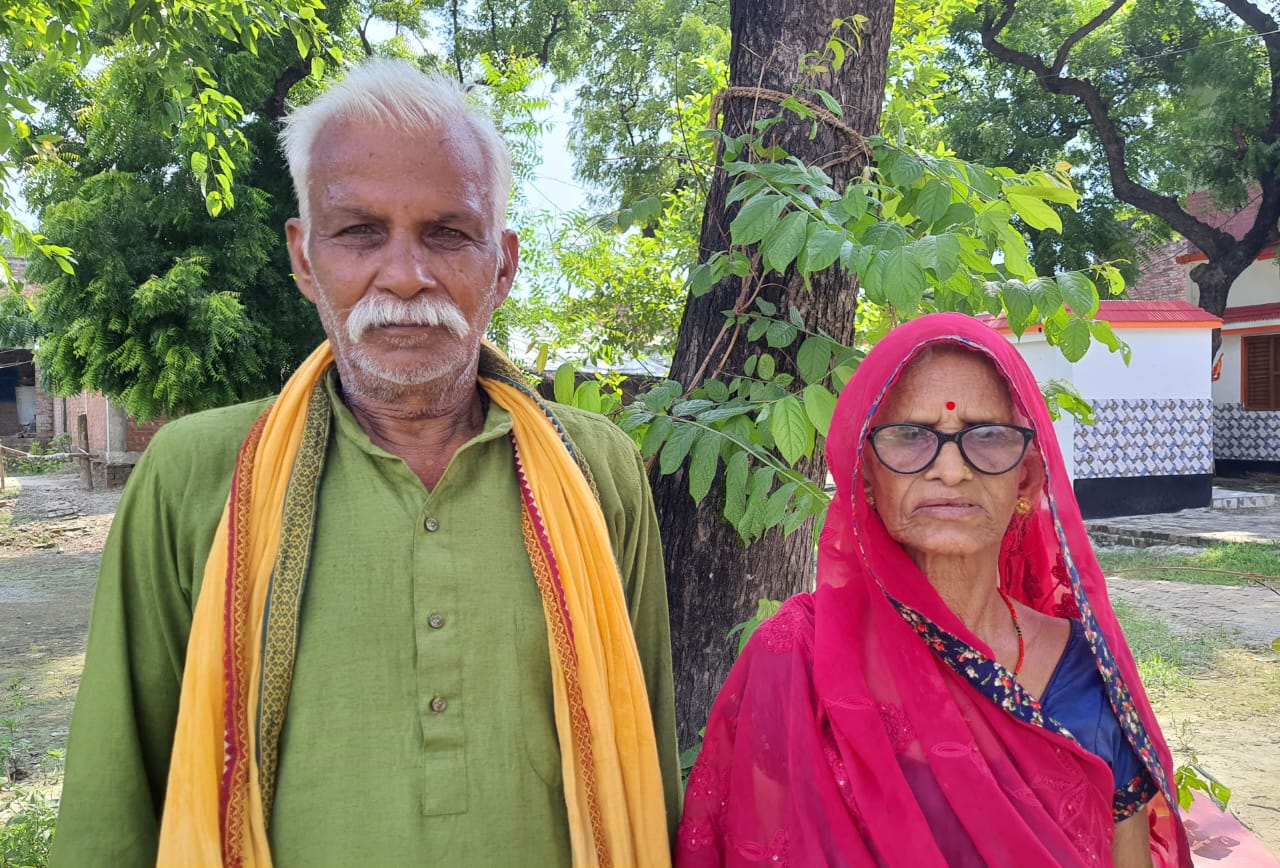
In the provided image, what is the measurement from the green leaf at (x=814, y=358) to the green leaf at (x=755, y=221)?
1.33ft

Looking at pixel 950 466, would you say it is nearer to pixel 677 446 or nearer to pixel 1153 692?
pixel 677 446

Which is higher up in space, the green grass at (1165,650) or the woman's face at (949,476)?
Result: the woman's face at (949,476)

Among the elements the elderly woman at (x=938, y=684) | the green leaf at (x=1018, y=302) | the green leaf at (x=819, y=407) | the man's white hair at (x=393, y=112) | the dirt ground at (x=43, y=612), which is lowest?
the dirt ground at (x=43, y=612)

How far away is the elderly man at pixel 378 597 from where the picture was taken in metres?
1.49

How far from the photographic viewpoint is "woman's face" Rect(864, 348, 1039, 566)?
64.6 inches

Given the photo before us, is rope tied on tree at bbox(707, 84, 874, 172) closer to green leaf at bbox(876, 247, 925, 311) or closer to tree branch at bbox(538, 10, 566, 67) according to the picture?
green leaf at bbox(876, 247, 925, 311)

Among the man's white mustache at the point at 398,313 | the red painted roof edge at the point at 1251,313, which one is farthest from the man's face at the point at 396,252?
the red painted roof edge at the point at 1251,313

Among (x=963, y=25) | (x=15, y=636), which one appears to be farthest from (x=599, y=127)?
(x=15, y=636)

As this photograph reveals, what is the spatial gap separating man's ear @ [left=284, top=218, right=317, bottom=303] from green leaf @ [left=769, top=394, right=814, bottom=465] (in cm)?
97

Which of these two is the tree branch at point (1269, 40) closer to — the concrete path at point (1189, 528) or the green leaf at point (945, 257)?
the concrete path at point (1189, 528)

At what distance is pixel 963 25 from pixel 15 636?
15141 mm

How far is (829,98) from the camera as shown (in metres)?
2.47

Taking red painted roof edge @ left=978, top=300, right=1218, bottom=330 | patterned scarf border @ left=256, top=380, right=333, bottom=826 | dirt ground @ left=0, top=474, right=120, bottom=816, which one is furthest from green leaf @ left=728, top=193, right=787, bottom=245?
red painted roof edge @ left=978, top=300, right=1218, bottom=330

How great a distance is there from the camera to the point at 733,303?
2.72m
